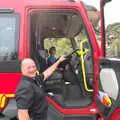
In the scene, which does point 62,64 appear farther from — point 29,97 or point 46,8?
point 29,97

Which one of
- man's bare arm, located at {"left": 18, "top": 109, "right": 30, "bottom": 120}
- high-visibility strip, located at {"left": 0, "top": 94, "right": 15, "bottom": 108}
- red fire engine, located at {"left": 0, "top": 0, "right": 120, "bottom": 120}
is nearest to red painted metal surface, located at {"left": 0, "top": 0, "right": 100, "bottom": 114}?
red fire engine, located at {"left": 0, "top": 0, "right": 120, "bottom": 120}

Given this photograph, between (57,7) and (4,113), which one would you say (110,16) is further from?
(4,113)

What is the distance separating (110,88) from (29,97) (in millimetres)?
1101

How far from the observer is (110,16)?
700 cm

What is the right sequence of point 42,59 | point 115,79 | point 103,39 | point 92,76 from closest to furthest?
point 115,79, point 103,39, point 92,76, point 42,59

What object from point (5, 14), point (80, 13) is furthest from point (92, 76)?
point (5, 14)

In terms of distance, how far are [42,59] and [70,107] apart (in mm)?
906

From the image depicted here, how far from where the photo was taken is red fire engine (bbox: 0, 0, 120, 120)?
24.1 ft

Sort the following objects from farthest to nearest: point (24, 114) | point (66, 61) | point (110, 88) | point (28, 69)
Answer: point (66, 61)
point (110, 88)
point (28, 69)
point (24, 114)

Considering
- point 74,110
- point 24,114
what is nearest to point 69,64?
point 74,110

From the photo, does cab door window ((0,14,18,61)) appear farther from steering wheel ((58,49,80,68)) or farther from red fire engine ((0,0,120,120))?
steering wheel ((58,49,80,68))

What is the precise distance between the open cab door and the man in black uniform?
84 centimetres

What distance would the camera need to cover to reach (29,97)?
619cm

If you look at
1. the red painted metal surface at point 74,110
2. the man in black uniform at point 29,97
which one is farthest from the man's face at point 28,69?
the red painted metal surface at point 74,110
